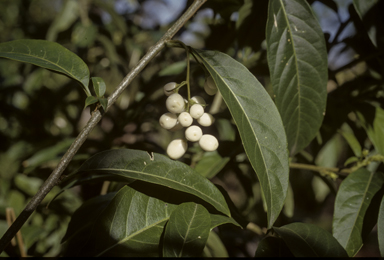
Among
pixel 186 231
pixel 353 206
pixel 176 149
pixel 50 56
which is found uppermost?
pixel 50 56

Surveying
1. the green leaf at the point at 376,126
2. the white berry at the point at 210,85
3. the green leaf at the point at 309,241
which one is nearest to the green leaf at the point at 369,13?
the green leaf at the point at 376,126

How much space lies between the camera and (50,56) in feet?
1.89

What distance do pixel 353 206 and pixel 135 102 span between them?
3.05 feet

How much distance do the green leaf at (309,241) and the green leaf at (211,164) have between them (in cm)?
32

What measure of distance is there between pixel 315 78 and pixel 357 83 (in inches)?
23.6

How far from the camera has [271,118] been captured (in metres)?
0.55

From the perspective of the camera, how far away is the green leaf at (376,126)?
90cm

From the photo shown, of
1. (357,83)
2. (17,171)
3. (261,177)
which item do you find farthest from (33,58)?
(357,83)

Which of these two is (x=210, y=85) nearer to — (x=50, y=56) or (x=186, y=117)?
(x=186, y=117)

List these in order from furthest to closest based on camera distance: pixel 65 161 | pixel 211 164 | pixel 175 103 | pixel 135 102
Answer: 1. pixel 135 102
2. pixel 211 164
3. pixel 175 103
4. pixel 65 161

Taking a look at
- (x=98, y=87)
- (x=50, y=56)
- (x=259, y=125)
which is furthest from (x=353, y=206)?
(x=50, y=56)

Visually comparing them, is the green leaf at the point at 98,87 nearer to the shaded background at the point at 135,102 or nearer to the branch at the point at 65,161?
the branch at the point at 65,161

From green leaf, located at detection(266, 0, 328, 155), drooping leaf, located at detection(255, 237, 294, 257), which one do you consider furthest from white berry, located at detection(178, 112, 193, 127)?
drooping leaf, located at detection(255, 237, 294, 257)

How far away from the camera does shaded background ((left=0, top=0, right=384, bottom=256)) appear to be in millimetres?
983
